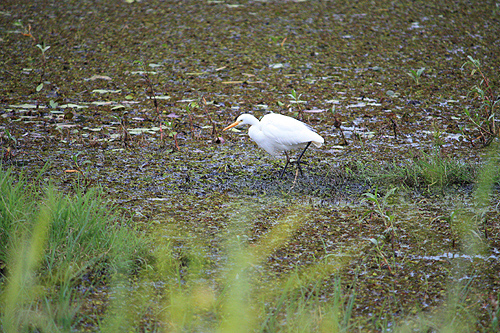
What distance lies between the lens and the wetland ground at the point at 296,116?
9.42ft

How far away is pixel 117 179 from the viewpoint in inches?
Result: 155

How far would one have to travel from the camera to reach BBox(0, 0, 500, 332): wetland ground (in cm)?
287

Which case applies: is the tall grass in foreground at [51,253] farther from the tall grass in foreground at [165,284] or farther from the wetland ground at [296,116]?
the wetland ground at [296,116]

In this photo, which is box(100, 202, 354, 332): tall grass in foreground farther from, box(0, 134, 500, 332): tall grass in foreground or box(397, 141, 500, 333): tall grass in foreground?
box(397, 141, 500, 333): tall grass in foreground

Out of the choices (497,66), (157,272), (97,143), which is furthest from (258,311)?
(497,66)

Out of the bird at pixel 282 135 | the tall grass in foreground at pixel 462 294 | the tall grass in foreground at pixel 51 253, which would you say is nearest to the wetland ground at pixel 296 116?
the tall grass in foreground at pixel 462 294

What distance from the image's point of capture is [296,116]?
201 inches

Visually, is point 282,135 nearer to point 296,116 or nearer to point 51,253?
point 296,116

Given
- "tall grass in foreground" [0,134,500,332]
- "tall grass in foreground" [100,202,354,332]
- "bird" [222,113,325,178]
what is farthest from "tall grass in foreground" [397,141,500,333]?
"bird" [222,113,325,178]

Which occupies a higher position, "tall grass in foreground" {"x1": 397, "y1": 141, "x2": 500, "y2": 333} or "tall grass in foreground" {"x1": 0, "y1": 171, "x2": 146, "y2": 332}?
"tall grass in foreground" {"x1": 0, "y1": 171, "x2": 146, "y2": 332}

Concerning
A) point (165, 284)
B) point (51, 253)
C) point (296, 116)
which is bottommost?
point (296, 116)

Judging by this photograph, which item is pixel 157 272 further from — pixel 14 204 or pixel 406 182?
pixel 406 182

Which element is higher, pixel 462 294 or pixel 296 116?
pixel 462 294

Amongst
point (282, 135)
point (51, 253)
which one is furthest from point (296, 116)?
point (51, 253)
